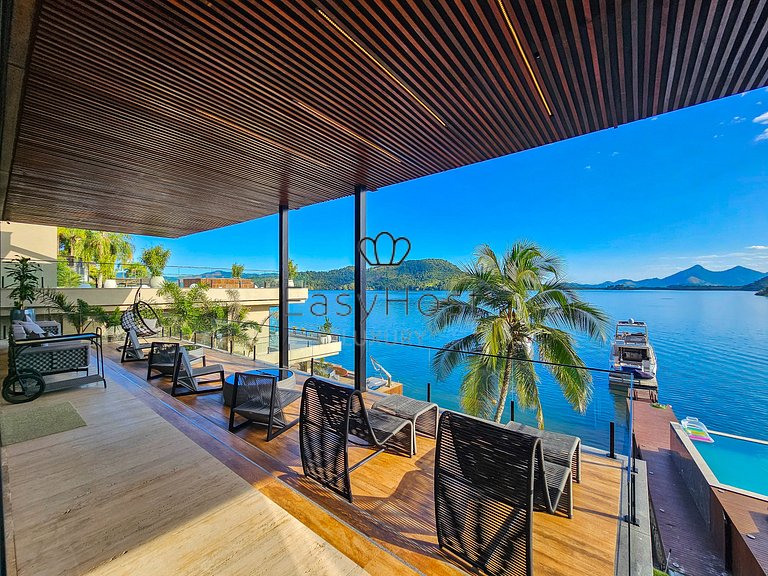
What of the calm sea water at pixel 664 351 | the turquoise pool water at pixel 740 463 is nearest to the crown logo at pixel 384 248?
the calm sea water at pixel 664 351

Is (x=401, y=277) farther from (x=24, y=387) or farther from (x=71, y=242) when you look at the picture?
(x=71, y=242)

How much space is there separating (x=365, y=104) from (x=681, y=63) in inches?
→ 98.4

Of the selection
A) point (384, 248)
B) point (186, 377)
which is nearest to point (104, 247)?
point (186, 377)

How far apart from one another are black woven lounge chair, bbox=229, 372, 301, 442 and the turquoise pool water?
28.7 feet

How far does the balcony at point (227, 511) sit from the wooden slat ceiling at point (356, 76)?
10.7 ft

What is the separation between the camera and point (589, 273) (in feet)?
93.3

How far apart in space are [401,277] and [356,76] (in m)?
4.34

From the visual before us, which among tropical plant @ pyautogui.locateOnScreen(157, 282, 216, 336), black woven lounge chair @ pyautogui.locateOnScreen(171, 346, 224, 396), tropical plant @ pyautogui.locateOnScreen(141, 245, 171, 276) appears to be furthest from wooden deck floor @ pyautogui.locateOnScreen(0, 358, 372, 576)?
tropical plant @ pyautogui.locateOnScreen(141, 245, 171, 276)

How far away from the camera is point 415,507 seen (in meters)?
2.50

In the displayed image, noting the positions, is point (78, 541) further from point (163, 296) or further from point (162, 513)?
point (163, 296)

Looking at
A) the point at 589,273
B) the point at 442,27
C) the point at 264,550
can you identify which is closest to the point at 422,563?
the point at 264,550

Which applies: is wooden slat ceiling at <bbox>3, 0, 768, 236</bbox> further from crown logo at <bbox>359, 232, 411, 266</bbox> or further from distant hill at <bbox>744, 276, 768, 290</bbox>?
distant hill at <bbox>744, 276, 768, 290</bbox>

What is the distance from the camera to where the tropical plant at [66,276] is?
1207 cm

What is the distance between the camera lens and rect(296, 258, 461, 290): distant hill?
5859 mm
